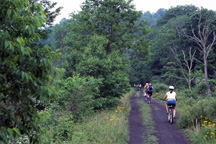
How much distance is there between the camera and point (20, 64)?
3896 millimetres

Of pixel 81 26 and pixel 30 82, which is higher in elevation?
pixel 81 26

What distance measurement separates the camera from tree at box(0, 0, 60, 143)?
366cm

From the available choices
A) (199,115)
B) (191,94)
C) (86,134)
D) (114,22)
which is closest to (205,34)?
(191,94)

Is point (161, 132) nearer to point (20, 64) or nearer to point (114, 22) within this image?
point (20, 64)

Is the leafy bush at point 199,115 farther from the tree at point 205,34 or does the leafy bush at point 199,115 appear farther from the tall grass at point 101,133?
the tree at point 205,34

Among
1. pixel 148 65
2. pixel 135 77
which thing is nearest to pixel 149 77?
pixel 148 65

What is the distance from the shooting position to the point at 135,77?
2625 inches

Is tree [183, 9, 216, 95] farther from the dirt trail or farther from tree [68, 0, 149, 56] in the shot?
the dirt trail

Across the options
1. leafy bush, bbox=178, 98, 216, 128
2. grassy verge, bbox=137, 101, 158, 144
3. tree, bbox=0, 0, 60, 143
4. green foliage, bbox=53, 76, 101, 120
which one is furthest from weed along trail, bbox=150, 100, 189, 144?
tree, bbox=0, 0, 60, 143

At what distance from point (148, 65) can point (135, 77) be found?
27.0ft

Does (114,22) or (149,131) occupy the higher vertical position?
(114,22)

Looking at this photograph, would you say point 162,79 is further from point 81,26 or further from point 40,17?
point 40,17

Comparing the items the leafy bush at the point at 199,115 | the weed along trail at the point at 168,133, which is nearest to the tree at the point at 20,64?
the weed along trail at the point at 168,133

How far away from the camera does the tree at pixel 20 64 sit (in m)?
3.66
